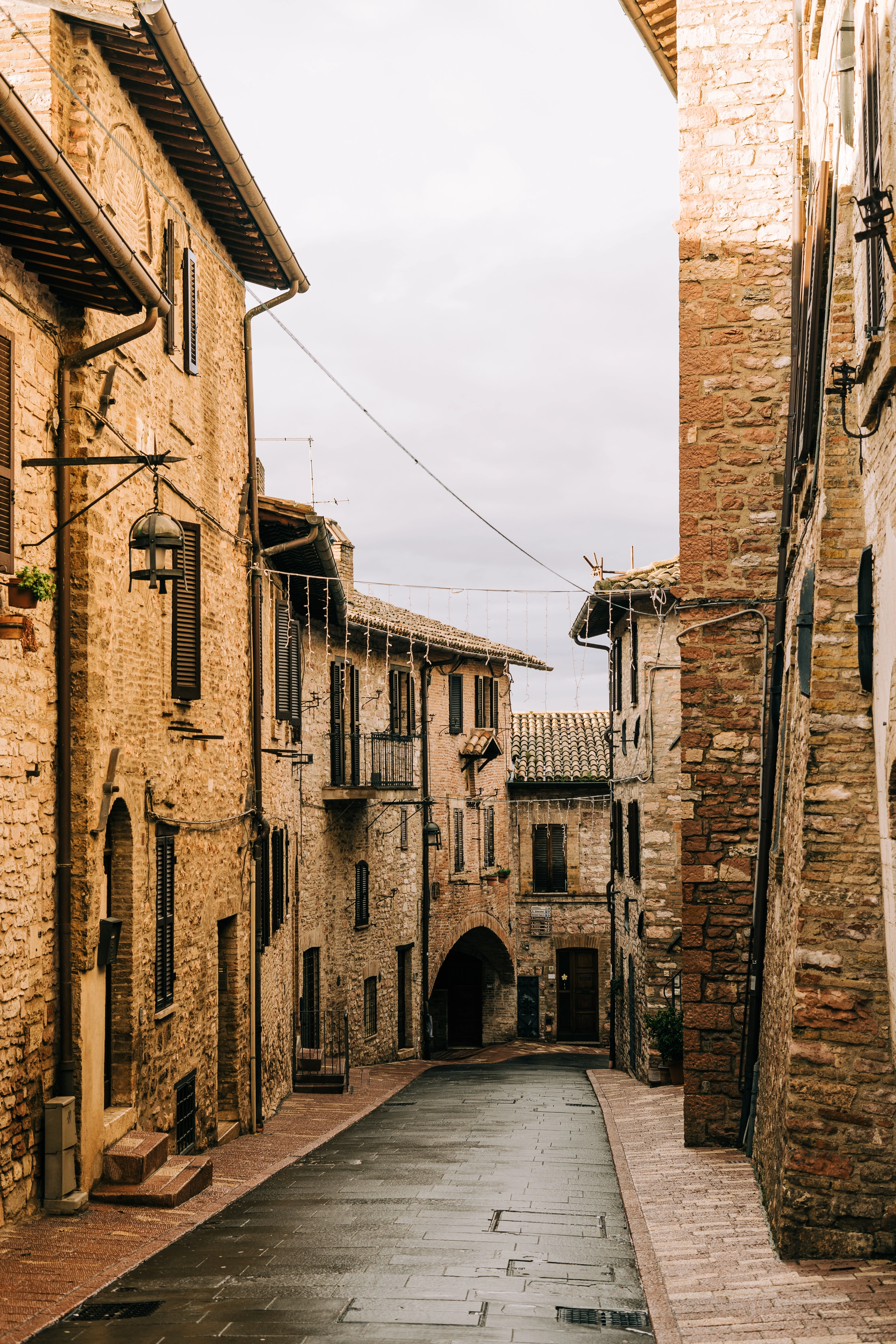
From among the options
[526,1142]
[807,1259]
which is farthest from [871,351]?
[526,1142]

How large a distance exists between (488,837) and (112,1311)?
24464 mm

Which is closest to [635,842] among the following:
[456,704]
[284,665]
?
[284,665]

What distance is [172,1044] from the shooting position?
1143 cm

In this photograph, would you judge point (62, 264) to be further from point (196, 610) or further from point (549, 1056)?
point (549, 1056)

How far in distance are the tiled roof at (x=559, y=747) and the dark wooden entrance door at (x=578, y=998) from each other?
447 centimetres

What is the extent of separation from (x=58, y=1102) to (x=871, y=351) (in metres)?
7.08

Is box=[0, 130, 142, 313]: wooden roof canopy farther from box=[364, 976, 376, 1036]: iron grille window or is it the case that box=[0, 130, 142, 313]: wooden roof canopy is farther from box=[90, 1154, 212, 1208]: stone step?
box=[364, 976, 376, 1036]: iron grille window

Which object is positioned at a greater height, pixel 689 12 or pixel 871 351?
pixel 689 12

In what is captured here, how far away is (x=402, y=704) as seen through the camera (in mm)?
25969

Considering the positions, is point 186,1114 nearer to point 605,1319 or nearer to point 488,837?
point 605,1319

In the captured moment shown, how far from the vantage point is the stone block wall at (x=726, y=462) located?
11.6 m

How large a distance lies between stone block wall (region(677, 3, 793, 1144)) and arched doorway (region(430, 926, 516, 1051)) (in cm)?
1945

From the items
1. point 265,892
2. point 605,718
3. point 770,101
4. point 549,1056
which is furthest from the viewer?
point 605,718

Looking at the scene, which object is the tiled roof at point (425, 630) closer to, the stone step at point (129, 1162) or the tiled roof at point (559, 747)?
the tiled roof at point (559, 747)
